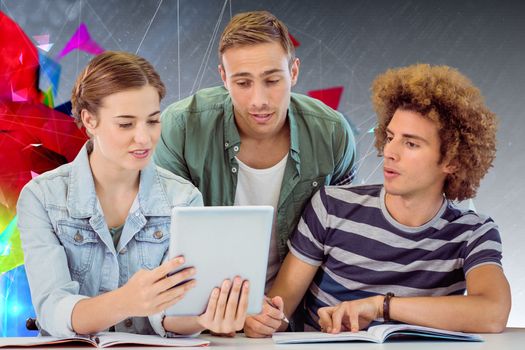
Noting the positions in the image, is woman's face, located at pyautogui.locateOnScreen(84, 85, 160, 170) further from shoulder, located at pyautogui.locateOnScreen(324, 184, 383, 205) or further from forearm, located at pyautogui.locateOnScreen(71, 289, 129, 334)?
shoulder, located at pyautogui.locateOnScreen(324, 184, 383, 205)

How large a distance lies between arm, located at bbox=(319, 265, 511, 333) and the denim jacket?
18.8 inches

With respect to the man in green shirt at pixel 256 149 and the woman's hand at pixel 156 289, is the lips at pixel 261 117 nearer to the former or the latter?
the man in green shirt at pixel 256 149

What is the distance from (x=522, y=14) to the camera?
414cm

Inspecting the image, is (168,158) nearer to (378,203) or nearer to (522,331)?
(378,203)

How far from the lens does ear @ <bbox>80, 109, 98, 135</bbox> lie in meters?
2.29

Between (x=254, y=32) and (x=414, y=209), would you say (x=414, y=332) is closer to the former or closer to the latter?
(x=414, y=209)

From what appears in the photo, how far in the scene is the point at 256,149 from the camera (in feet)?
9.22

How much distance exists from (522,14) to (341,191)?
1936 mm

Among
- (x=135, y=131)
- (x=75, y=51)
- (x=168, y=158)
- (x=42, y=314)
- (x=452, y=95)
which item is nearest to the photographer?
(x=42, y=314)

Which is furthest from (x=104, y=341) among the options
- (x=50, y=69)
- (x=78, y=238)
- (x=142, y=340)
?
(x=50, y=69)

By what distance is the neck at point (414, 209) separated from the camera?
254cm

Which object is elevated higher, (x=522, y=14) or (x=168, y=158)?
(x=522, y=14)

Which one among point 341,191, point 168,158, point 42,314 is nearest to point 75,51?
point 168,158

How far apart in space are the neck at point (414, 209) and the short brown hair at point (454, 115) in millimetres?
79
